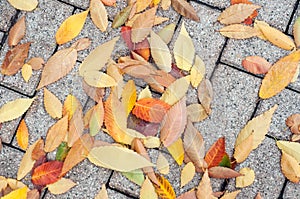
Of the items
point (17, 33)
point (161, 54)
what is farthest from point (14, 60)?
point (161, 54)

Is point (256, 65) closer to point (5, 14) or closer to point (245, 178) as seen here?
point (245, 178)

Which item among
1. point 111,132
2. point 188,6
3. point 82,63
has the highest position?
point 188,6

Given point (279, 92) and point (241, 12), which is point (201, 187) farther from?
point (241, 12)

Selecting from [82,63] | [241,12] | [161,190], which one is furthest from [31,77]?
[241,12]

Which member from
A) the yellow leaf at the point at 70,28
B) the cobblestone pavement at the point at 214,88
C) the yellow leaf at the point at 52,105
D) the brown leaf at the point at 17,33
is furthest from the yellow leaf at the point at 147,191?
the brown leaf at the point at 17,33

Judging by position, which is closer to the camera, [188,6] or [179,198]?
[179,198]
